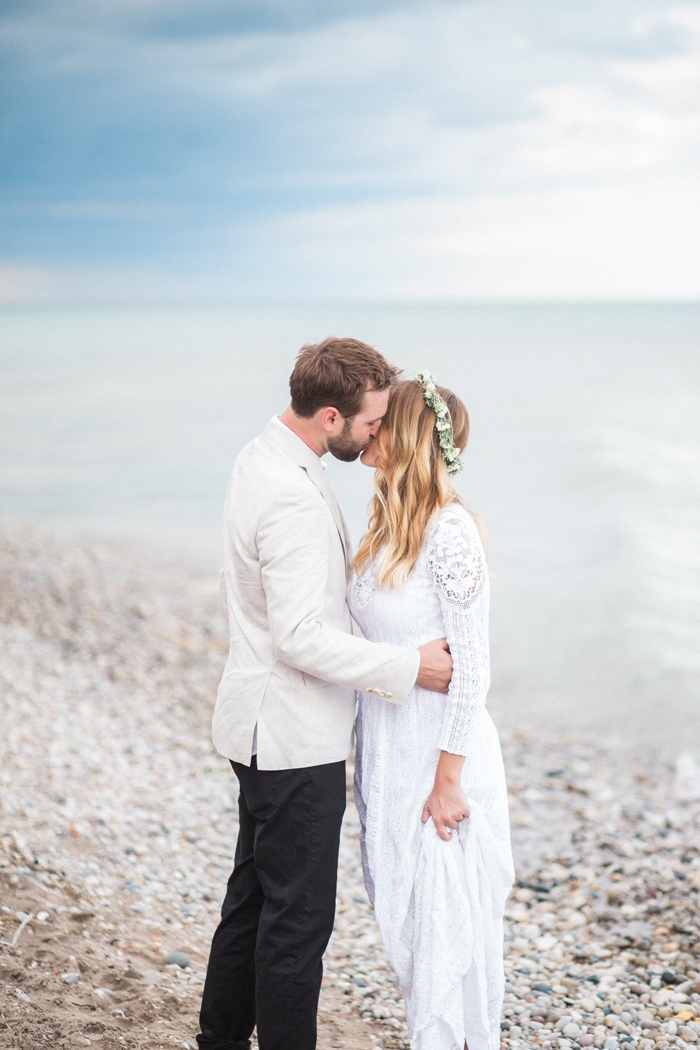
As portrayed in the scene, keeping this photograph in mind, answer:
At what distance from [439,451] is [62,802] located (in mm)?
3660

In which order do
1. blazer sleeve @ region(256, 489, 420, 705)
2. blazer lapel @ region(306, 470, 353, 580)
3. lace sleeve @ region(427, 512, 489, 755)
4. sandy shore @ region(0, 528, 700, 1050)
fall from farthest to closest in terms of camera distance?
sandy shore @ region(0, 528, 700, 1050)
blazer lapel @ region(306, 470, 353, 580)
lace sleeve @ region(427, 512, 489, 755)
blazer sleeve @ region(256, 489, 420, 705)

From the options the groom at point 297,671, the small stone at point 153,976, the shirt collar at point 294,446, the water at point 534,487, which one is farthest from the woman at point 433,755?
the small stone at point 153,976

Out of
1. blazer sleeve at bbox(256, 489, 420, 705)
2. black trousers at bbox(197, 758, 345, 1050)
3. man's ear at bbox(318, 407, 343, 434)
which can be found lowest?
Answer: black trousers at bbox(197, 758, 345, 1050)

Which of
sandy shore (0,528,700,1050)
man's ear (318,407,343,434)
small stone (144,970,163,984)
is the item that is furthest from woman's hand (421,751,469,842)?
small stone (144,970,163,984)

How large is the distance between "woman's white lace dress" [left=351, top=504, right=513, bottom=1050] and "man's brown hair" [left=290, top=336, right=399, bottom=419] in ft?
1.56

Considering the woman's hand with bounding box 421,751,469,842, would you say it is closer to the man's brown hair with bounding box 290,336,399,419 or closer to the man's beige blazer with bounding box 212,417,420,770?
the man's beige blazer with bounding box 212,417,420,770

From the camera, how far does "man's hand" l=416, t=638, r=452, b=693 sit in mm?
3051

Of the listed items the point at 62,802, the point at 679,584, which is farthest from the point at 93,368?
the point at 62,802

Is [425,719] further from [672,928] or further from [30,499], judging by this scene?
[30,499]

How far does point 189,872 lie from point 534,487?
1640 cm

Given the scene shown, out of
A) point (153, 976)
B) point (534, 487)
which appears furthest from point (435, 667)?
point (534, 487)

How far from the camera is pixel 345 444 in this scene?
3131mm

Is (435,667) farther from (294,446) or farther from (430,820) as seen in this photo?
(294,446)

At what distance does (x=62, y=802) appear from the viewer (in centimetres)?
553
